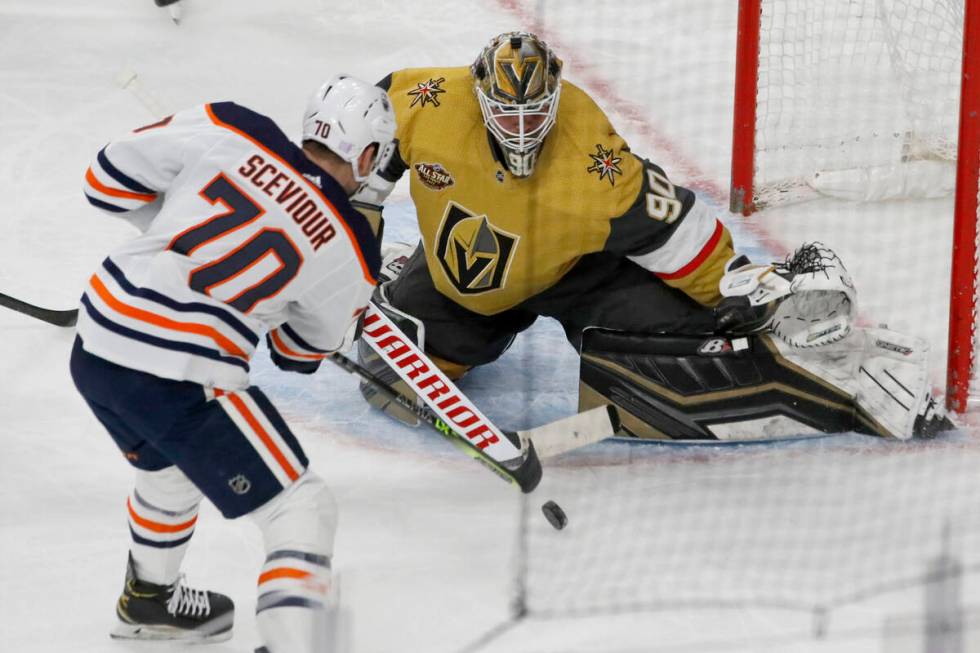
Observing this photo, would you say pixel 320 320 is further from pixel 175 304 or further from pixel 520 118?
pixel 520 118

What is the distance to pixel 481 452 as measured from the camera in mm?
2875

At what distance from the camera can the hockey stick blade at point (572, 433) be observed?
3.14 m

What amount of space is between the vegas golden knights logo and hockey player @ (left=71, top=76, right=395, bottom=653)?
0.81 m

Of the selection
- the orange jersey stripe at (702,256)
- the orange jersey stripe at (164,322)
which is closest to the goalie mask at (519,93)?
the orange jersey stripe at (702,256)

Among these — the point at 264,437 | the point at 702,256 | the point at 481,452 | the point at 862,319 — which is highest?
the point at 264,437

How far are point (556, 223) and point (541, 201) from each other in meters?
0.06

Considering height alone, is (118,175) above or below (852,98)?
above

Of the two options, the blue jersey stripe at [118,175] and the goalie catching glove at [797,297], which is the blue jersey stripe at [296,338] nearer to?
the blue jersey stripe at [118,175]

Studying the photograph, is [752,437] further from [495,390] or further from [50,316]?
[50,316]

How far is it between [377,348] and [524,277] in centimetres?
36

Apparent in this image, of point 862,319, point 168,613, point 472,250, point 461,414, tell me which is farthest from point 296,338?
point 862,319

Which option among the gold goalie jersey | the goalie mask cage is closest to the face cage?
the gold goalie jersey

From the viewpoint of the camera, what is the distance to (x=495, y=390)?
11.7ft

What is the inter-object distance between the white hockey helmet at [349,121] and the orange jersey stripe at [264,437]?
1.36 feet
